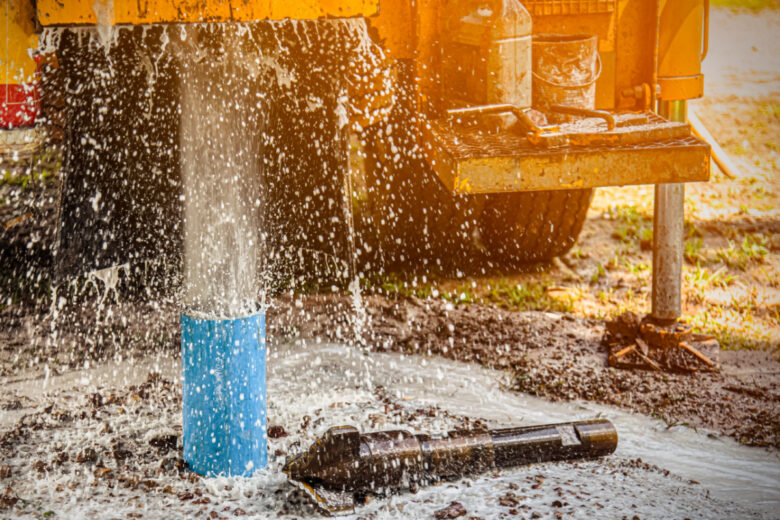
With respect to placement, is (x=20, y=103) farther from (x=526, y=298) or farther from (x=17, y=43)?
(x=526, y=298)

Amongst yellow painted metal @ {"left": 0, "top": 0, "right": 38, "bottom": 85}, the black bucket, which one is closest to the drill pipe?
the black bucket

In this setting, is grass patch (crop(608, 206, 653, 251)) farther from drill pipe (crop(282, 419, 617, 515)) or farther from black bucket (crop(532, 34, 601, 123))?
drill pipe (crop(282, 419, 617, 515))

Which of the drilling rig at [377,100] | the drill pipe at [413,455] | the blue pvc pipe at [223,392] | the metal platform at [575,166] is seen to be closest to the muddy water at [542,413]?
the drill pipe at [413,455]

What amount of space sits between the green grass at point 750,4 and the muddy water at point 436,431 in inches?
433

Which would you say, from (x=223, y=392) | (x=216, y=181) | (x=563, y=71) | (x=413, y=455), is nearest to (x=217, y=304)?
(x=223, y=392)

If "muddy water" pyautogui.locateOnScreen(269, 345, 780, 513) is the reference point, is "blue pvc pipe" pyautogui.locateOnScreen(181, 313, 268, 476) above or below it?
above

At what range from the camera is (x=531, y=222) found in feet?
16.0

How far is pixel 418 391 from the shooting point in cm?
367

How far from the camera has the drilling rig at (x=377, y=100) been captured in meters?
3.14

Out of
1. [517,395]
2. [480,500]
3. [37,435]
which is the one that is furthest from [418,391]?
[37,435]

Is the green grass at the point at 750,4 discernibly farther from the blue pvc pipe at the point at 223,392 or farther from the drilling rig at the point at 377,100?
the blue pvc pipe at the point at 223,392

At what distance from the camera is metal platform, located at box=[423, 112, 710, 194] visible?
313 cm

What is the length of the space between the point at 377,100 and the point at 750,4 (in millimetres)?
11224

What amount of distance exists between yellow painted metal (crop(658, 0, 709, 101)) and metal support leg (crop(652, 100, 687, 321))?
9 cm
